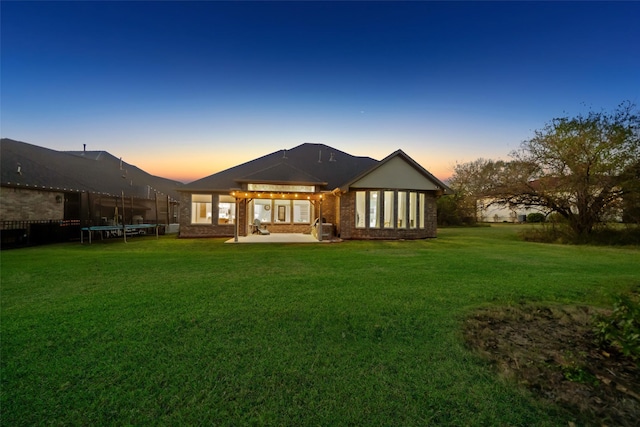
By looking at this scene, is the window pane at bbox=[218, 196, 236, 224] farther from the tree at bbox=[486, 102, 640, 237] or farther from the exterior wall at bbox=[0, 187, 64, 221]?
the tree at bbox=[486, 102, 640, 237]

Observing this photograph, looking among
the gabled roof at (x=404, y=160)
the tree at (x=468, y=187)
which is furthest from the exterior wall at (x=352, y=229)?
the tree at (x=468, y=187)

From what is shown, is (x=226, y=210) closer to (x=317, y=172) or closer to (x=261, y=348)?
(x=317, y=172)

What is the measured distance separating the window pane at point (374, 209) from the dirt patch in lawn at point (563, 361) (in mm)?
11367

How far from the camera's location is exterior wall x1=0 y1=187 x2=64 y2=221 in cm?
1274

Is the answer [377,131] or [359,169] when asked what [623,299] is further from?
[377,131]

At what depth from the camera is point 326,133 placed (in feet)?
76.3

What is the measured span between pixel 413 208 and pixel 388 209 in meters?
1.55

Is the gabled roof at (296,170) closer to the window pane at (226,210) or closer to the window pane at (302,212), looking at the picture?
the window pane at (226,210)

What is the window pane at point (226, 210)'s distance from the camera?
54.3 ft

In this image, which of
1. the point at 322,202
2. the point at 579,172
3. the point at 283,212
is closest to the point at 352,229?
the point at 322,202

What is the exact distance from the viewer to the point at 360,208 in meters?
15.6

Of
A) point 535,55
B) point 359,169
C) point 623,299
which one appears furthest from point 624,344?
point 359,169

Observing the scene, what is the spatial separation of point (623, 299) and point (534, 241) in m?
15.6

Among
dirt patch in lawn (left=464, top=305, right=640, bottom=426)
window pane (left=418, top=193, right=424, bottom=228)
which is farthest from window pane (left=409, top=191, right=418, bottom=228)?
dirt patch in lawn (left=464, top=305, right=640, bottom=426)
